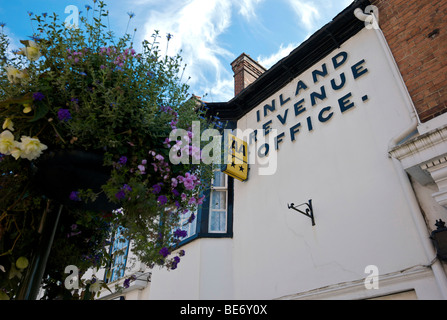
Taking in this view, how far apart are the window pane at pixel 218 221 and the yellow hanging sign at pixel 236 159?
3.12 ft

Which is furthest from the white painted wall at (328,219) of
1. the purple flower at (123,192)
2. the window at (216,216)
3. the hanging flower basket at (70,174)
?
the hanging flower basket at (70,174)

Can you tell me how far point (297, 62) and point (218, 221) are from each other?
394 cm

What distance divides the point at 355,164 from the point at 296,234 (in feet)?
5.11

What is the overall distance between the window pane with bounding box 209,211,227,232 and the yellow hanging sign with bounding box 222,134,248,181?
37.4 inches

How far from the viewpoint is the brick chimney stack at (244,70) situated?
30.1 ft

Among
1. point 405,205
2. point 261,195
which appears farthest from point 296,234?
point 405,205

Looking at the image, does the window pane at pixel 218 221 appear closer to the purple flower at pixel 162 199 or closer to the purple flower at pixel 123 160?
the purple flower at pixel 162 199

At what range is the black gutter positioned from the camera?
621 cm

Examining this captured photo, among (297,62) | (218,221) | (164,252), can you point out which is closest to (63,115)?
(164,252)

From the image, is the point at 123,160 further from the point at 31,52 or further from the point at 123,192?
the point at 31,52

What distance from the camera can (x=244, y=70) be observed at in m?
9.30

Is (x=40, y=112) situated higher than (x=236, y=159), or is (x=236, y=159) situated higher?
(x=236, y=159)

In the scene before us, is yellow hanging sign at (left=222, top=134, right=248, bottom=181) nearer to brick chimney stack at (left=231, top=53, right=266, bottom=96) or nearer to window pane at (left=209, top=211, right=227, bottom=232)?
window pane at (left=209, top=211, right=227, bottom=232)
